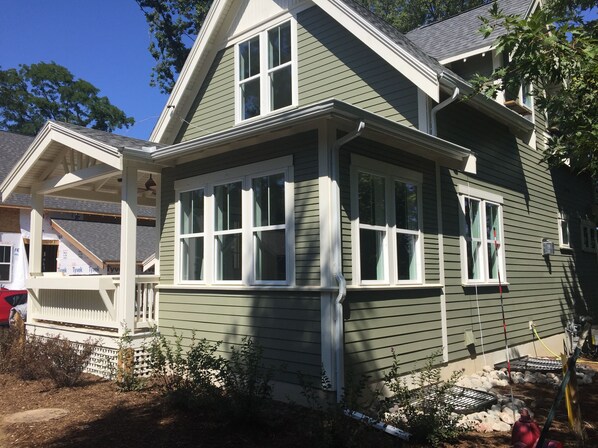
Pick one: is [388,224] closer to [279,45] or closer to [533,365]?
[533,365]

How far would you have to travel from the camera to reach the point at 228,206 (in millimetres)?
8016

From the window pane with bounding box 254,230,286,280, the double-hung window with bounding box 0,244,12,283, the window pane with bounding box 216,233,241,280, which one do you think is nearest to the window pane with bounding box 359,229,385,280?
the window pane with bounding box 254,230,286,280

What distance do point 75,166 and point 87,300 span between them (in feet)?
8.46

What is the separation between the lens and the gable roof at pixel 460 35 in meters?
9.80

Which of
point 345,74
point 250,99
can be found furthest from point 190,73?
point 345,74

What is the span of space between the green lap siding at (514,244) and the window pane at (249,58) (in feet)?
12.4

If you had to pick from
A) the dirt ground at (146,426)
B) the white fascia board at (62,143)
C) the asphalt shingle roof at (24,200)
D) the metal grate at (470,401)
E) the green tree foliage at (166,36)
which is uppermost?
the green tree foliage at (166,36)

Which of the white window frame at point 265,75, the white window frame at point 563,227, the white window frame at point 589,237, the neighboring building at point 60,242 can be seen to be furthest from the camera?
the neighboring building at point 60,242

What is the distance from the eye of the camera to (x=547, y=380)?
8.47 m

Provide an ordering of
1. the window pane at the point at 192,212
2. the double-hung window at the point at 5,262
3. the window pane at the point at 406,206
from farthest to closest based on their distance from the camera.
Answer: the double-hung window at the point at 5,262, the window pane at the point at 192,212, the window pane at the point at 406,206

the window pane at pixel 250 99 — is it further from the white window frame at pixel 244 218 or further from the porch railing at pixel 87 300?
the porch railing at pixel 87 300

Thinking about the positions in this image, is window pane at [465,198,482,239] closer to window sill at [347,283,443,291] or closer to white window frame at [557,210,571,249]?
window sill at [347,283,443,291]

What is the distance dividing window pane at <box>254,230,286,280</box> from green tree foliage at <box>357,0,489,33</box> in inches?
1084

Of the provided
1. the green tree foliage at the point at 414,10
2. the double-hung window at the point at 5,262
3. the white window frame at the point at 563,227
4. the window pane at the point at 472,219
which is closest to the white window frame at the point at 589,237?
the white window frame at the point at 563,227
